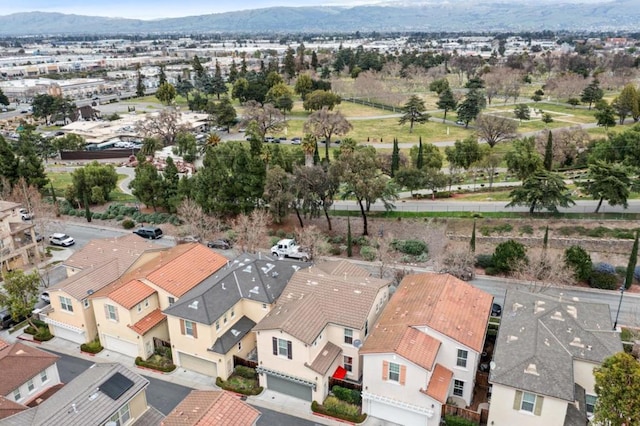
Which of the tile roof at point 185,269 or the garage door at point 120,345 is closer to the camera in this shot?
the garage door at point 120,345

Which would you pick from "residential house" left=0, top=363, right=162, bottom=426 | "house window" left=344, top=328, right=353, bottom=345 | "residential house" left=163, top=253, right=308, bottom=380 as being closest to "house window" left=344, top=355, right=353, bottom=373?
"house window" left=344, top=328, right=353, bottom=345

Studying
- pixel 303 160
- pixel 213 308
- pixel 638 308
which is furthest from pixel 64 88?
Answer: pixel 638 308

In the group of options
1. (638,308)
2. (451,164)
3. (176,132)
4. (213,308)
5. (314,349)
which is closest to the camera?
(314,349)

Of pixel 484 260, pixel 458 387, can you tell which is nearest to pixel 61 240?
pixel 484 260

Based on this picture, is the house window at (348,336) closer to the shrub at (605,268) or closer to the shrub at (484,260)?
the shrub at (484,260)

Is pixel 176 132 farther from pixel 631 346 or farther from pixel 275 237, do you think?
pixel 631 346

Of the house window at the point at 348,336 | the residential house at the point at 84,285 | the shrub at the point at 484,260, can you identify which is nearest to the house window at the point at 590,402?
the house window at the point at 348,336

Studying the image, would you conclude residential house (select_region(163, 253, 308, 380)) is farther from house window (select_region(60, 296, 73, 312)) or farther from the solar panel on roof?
house window (select_region(60, 296, 73, 312))
